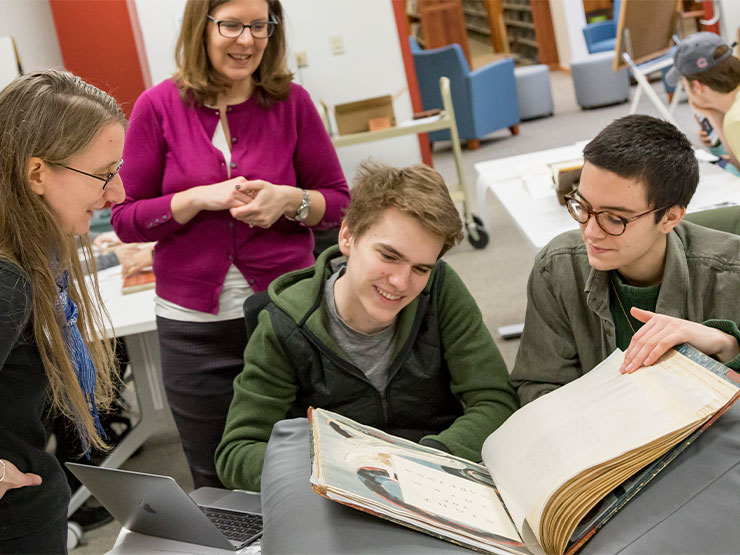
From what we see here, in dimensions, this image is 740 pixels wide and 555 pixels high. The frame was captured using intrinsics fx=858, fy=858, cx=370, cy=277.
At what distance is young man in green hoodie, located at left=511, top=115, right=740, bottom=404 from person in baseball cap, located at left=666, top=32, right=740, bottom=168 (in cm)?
170

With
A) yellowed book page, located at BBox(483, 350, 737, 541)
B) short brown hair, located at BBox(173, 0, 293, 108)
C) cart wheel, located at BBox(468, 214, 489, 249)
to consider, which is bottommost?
cart wheel, located at BBox(468, 214, 489, 249)

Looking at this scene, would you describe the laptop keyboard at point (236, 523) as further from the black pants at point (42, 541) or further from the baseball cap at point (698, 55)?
the baseball cap at point (698, 55)

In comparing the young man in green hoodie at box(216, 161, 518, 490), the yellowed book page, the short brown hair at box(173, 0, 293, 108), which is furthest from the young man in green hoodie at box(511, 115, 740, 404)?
the short brown hair at box(173, 0, 293, 108)

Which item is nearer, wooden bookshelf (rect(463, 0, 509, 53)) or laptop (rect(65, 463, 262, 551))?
laptop (rect(65, 463, 262, 551))

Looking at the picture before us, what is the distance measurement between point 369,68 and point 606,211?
16.2 feet

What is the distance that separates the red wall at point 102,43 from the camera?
6.13 m

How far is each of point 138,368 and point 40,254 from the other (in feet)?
7.16

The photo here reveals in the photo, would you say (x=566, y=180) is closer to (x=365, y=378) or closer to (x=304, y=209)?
(x=304, y=209)

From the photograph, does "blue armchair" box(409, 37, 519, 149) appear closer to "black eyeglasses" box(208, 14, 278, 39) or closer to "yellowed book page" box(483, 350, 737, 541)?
"black eyeglasses" box(208, 14, 278, 39)

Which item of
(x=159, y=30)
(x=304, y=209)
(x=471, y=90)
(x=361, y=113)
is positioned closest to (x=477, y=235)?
(x=361, y=113)

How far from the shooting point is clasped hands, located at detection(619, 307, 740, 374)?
1203mm

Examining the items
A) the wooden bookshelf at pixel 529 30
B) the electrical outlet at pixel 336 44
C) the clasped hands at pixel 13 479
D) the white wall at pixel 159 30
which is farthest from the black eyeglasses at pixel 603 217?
the wooden bookshelf at pixel 529 30

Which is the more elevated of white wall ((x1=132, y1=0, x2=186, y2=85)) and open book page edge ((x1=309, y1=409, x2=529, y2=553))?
white wall ((x1=132, y1=0, x2=186, y2=85))

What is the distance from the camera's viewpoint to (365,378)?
5.45ft
